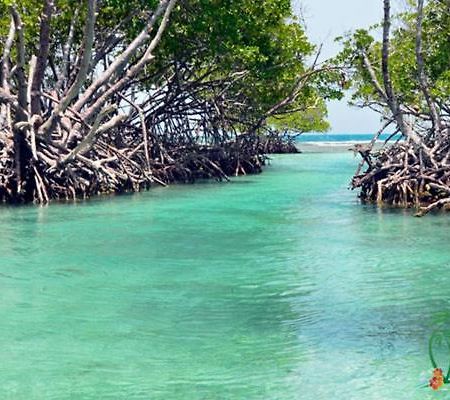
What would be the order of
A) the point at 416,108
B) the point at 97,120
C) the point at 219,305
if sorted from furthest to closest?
the point at 416,108 → the point at 97,120 → the point at 219,305

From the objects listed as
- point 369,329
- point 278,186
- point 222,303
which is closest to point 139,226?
point 222,303

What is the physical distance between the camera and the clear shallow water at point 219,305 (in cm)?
396

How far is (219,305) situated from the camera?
17.7ft

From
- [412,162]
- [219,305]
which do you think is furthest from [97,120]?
[219,305]

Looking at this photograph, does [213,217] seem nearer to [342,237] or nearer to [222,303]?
[342,237]

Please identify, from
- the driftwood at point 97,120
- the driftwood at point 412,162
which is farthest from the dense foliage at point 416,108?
the driftwood at point 97,120

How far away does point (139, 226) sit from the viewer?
9.34 meters

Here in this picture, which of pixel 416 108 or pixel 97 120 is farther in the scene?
pixel 416 108

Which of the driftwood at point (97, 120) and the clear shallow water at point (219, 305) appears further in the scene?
the driftwood at point (97, 120)

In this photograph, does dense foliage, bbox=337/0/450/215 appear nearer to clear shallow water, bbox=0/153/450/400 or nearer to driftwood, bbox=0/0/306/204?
clear shallow water, bbox=0/153/450/400

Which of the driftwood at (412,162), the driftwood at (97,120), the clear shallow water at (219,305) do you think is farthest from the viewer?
the driftwood at (97,120)

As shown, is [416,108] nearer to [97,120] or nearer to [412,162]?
[412,162]

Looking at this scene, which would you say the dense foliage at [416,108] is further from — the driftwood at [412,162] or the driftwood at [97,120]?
the driftwood at [97,120]

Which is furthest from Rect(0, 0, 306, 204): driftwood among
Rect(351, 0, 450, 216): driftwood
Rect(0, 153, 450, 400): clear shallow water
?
Rect(351, 0, 450, 216): driftwood
